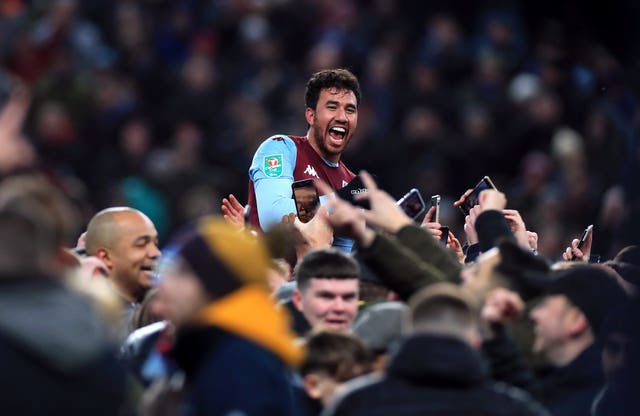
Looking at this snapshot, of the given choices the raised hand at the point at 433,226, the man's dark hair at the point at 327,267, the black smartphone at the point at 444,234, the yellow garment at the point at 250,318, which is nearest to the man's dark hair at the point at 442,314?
the yellow garment at the point at 250,318

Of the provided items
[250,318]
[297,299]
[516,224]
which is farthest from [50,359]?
[516,224]

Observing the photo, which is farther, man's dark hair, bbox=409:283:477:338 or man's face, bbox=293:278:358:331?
man's face, bbox=293:278:358:331

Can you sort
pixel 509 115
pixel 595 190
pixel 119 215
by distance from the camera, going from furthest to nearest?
pixel 509 115, pixel 595 190, pixel 119 215

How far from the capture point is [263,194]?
8.38 m

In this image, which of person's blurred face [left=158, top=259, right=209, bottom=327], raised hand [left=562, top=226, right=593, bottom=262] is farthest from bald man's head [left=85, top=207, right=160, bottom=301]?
person's blurred face [left=158, top=259, right=209, bottom=327]

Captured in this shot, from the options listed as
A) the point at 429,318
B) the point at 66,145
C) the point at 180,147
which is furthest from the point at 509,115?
the point at 429,318

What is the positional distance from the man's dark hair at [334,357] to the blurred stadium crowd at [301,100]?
257 inches

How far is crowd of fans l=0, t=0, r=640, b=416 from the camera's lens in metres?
4.49

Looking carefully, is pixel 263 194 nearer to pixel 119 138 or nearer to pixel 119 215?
pixel 119 215

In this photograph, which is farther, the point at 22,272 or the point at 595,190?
the point at 595,190

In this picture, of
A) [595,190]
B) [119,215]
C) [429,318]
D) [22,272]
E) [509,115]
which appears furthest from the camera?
[509,115]

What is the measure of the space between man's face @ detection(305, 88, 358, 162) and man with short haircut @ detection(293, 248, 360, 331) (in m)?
2.34

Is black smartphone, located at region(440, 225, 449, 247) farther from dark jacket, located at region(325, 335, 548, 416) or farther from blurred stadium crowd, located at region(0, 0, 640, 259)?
dark jacket, located at region(325, 335, 548, 416)

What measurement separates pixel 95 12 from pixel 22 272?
1065cm
